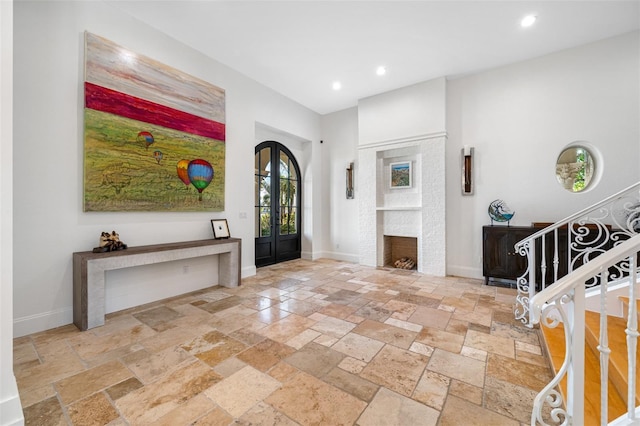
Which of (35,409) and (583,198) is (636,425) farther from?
(583,198)

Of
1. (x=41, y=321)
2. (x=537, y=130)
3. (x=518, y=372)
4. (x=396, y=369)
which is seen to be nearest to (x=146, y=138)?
(x=41, y=321)

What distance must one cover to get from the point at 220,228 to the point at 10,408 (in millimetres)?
3052

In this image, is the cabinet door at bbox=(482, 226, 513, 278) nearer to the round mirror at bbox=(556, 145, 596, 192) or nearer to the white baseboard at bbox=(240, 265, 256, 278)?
the round mirror at bbox=(556, 145, 596, 192)

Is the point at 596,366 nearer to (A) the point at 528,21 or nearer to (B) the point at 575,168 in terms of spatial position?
(B) the point at 575,168

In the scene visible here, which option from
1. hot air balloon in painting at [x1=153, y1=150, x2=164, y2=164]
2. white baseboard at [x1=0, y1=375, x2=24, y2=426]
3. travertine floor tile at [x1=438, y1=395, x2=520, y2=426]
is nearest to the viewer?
white baseboard at [x1=0, y1=375, x2=24, y2=426]

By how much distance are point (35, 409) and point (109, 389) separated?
376 mm

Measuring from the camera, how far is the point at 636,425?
1.23 meters

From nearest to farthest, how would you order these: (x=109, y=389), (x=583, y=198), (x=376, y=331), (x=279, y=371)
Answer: (x=109, y=389) → (x=279, y=371) → (x=376, y=331) → (x=583, y=198)

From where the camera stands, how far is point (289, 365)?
7.16ft

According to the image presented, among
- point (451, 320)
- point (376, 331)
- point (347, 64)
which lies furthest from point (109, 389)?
point (347, 64)

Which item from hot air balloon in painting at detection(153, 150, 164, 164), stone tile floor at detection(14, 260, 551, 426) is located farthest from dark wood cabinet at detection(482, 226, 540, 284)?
hot air balloon in painting at detection(153, 150, 164, 164)

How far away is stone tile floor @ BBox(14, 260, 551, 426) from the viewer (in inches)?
66.1

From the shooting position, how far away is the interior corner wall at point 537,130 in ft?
12.6

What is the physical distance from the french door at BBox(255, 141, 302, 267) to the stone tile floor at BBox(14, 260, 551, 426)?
2386mm
